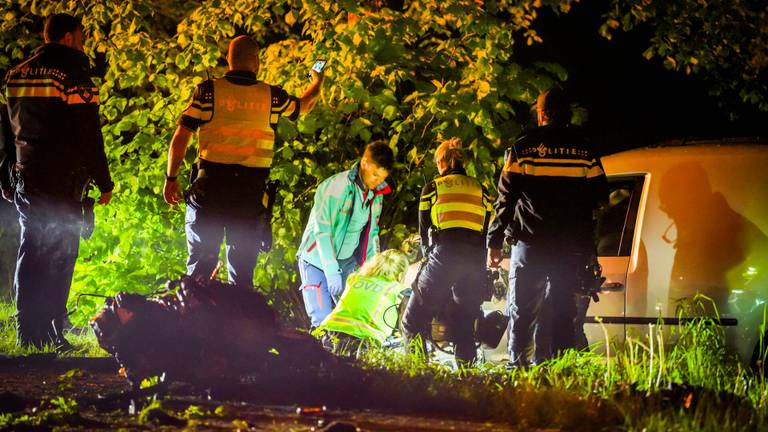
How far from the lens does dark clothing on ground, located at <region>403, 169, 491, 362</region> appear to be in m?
6.34

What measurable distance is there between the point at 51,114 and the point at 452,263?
9.39 feet

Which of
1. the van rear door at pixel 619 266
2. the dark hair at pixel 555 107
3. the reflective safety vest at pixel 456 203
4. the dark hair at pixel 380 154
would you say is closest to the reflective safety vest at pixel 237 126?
the dark hair at pixel 380 154

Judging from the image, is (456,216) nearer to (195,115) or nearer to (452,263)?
(452,263)

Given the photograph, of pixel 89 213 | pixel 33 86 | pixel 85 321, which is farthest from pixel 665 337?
pixel 85 321

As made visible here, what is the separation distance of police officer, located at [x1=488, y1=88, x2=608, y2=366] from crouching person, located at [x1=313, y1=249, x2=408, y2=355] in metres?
0.92

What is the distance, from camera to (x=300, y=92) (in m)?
7.49

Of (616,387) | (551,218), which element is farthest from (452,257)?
(616,387)

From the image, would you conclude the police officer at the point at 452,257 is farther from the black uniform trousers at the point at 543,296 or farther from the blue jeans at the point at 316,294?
the blue jeans at the point at 316,294

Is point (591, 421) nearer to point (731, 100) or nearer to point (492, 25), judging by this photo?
point (492, 25)

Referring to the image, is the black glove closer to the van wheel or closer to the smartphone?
the smartphone

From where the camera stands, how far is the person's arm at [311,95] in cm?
654

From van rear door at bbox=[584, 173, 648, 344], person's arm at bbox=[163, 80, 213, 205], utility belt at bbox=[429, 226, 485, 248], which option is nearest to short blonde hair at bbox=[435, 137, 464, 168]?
utility belt at bbox=[429, 226, 485, 248]

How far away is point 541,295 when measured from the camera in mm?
5910

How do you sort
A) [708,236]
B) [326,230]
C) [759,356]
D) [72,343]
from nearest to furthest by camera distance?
[759,356], [708,236], [326,230], [72,343]
